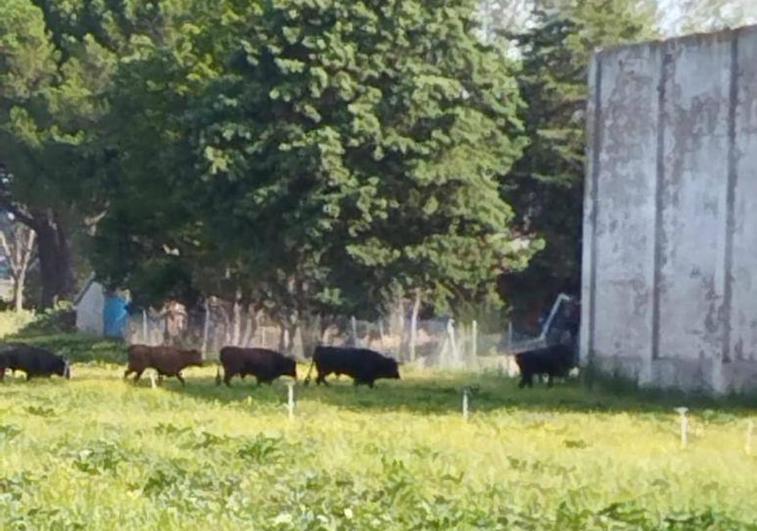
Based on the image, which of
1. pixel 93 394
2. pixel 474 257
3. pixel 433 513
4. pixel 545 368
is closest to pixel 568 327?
pixel 474 257

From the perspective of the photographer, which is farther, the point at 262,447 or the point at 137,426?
the point at 137,426

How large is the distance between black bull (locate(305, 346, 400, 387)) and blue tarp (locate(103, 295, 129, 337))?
90.2 feet

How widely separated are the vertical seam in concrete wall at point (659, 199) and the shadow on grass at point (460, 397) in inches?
53.2

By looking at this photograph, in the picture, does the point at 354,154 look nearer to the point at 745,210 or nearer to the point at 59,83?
the point at 745,210

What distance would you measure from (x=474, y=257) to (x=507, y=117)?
4.08 meters

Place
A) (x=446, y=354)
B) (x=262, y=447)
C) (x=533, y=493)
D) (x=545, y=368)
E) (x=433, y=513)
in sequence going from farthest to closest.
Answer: (x=446, y=354)
(x=545, y=368)
(x=262, y=447)
(x=533, y=493)
(x=433, y=513)

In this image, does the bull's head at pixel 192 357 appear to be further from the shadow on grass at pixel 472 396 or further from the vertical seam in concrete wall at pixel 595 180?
the vertical seam in concrete wall at pixel 595 180

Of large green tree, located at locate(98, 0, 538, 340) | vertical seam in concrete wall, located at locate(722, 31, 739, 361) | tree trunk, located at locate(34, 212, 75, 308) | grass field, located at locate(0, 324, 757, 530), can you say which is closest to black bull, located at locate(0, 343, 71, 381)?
grass field, located at locate(0, 324, 757, 530)

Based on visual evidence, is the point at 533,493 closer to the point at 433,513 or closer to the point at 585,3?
the point at 433,513

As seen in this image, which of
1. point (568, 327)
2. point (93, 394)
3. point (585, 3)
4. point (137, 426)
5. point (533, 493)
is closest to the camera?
point (533, 493)

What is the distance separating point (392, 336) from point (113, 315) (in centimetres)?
2162

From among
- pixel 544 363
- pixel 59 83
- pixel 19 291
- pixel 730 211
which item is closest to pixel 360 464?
pixel 730 211

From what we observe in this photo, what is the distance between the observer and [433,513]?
12727mm

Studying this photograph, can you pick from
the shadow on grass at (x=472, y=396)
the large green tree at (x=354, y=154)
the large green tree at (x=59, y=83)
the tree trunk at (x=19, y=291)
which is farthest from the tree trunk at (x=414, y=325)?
the tree trunk at (x=19, y=291)
